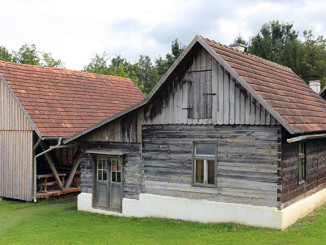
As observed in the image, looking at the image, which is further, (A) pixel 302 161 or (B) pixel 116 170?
(B) pixel 116 170

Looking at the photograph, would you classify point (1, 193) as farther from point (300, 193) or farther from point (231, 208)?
point (300, 193)

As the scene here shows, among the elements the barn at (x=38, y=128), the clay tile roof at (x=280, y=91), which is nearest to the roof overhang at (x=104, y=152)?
the barn at (x=38, y=128)

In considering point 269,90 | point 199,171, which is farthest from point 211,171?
point 269,90

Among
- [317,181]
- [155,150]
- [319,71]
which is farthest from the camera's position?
[319,71]

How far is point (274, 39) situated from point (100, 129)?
35.2m

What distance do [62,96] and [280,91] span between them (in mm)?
11240

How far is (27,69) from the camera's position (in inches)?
795

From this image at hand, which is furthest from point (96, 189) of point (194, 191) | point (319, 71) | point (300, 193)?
point (319, 71)

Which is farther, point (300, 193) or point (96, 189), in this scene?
point (96, 189)

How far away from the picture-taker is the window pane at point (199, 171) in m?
12.3

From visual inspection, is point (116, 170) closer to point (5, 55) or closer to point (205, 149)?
point (205, 149)

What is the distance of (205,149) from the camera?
1225 cm

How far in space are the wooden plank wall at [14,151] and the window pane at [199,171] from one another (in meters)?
7.99

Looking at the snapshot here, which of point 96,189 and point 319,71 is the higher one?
point 319,71
